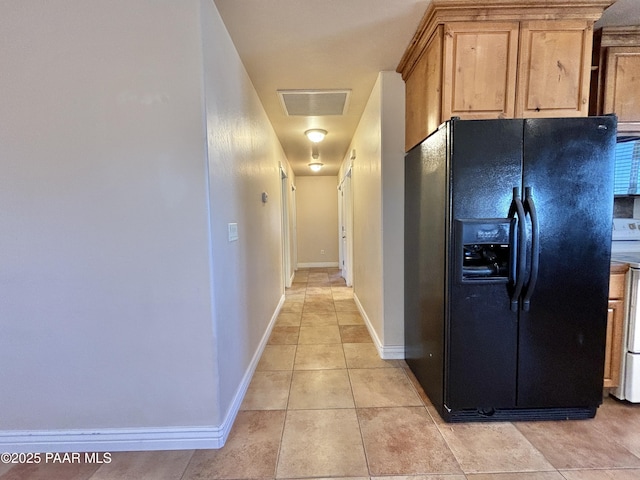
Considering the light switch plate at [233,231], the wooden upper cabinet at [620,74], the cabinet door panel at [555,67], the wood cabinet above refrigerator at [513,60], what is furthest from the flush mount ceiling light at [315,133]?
the wooden upper cabinet at [620,74]

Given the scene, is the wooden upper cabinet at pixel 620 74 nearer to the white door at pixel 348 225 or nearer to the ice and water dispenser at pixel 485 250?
the ice and water dispenser at pixel 485 250

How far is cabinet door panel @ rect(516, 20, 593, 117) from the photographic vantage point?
160 centimetres

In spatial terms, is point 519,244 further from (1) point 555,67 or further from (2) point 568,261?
(1) point 555,67

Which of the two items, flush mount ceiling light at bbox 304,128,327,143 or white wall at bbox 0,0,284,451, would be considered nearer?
white wall at bbox 0,0,284,451

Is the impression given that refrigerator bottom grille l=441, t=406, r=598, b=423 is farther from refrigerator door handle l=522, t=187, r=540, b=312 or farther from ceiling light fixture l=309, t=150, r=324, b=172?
ceiling light fixture l=309, t=150, r=324, b=172

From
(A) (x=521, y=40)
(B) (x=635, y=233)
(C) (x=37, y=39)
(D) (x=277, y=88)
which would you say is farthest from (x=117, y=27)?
(B) (x=635, y=233)

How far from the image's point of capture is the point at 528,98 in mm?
1635

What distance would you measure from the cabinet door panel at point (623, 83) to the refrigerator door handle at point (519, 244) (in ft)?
3.79

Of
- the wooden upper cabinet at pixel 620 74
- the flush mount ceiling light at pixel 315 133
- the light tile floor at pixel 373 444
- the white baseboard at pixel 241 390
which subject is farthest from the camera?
the flush mount ceiling light at pixel 315 133

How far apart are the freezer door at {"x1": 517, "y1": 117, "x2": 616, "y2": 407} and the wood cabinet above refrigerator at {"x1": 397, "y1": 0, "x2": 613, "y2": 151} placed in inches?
8.9

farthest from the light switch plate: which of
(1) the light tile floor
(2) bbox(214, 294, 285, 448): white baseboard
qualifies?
(1) the light tile floor

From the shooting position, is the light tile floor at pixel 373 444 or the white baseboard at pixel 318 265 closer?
the light tile floor at pixel 373 444

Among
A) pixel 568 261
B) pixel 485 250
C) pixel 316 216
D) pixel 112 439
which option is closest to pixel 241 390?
pixel 112 439

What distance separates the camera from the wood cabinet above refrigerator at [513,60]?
1589 mm
